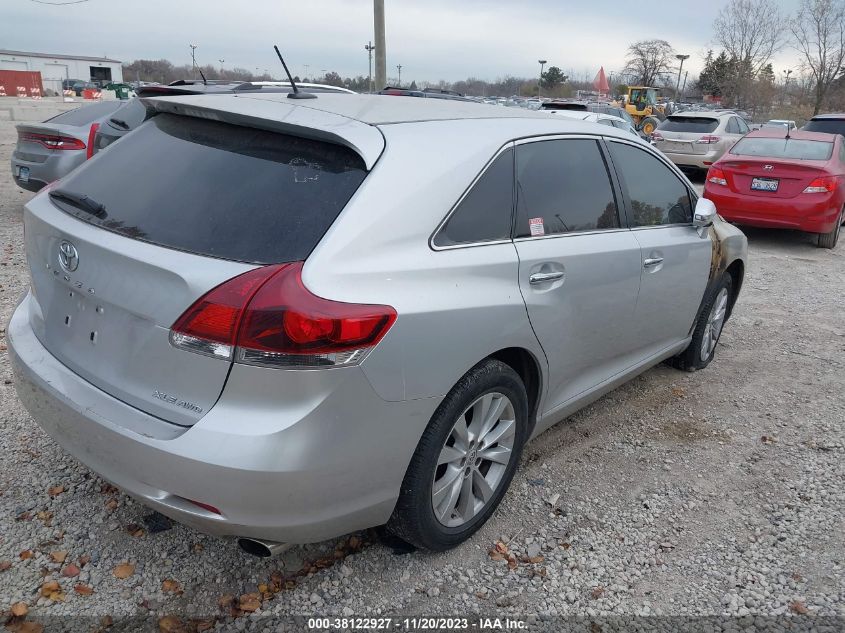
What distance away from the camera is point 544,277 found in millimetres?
2840

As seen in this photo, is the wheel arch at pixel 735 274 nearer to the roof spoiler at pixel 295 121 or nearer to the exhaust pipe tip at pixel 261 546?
the roof spoiler at pixel 295 121

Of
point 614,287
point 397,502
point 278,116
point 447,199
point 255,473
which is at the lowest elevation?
point 397,502

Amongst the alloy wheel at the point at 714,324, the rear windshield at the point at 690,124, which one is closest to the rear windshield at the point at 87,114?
the alloy wheel at the point at 714,324

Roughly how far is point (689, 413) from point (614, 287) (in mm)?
1404

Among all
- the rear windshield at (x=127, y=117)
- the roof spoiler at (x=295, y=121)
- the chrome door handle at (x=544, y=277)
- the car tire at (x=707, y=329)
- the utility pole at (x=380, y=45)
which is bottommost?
the car tire at (x=707, y=329)

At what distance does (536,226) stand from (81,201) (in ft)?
5.89

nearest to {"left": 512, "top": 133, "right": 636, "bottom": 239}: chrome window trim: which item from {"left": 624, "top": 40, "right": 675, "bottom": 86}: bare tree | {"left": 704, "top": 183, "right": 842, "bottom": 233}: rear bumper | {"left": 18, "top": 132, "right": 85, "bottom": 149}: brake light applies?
{"left": 704, "top": 183, "right": 842, "bottom": 233}: rear bumper

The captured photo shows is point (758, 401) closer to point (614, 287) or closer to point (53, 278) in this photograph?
point (614, 287)

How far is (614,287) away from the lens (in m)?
3.33

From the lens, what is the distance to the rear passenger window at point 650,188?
145 inches

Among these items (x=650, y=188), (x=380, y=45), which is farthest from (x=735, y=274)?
(x=380, y=45)

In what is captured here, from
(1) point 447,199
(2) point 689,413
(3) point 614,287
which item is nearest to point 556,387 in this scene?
(3) point 614,287

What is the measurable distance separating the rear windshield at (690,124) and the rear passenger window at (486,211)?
49.5ft

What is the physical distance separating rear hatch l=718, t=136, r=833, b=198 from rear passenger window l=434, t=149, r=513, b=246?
301 inches
